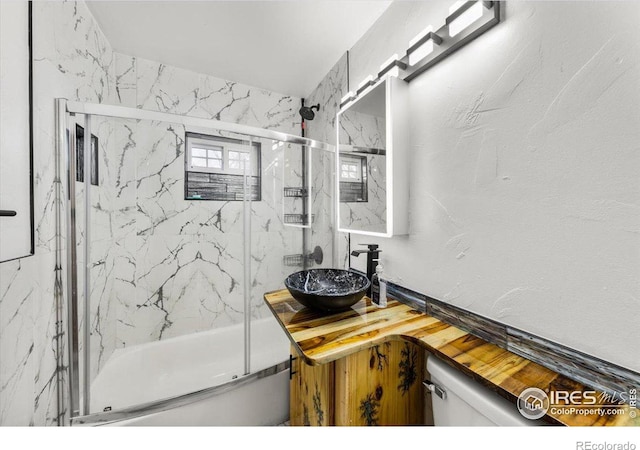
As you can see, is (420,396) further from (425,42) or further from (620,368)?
(425,42)

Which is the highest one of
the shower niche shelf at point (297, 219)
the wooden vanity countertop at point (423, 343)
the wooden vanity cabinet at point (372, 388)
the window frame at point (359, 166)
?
the window frame at point (359, 166)

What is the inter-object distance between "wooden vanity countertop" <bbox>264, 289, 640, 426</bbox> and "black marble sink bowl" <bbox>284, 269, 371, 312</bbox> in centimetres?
6

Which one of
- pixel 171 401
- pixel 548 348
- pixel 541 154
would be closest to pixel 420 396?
pixel 548 348

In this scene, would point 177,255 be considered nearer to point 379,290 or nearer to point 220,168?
point 220,168

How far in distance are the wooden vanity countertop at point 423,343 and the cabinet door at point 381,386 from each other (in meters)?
0.09

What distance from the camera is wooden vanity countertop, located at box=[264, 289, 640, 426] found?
66 cm

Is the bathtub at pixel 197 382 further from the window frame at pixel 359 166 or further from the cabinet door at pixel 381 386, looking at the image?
the window frame at pixel 359 166

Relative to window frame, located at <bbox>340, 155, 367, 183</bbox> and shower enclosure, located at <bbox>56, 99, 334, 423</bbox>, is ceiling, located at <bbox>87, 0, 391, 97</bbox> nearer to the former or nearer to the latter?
shower enclosure, located at <bbox>56, 99, 334, 423</bbox>

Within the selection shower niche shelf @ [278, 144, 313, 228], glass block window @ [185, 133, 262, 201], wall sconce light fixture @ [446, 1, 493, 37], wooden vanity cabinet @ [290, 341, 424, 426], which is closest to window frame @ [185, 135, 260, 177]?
glass block window @ [185, 133, 262, 201]

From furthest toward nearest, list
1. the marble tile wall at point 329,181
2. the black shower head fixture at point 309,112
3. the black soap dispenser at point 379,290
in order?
the black shower head fixture at point 309,112 → the marble tile wall at point 329,181 → the black soap dispenser at point 379,290

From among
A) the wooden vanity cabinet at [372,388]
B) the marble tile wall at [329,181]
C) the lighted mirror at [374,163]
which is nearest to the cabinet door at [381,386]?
the wooden vanity cabinet at [372,388]

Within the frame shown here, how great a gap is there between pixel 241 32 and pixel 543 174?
5.97ft

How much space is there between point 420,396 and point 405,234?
0.71 metres

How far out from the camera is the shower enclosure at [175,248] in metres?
1.28
